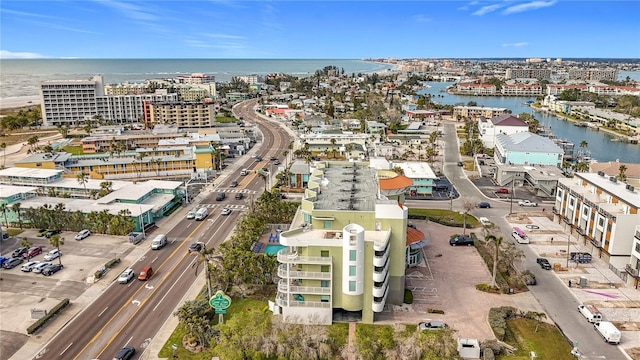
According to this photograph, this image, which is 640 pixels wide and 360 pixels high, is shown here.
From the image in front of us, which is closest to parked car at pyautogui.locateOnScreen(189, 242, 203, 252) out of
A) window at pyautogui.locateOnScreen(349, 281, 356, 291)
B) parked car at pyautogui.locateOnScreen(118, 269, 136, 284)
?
parked car at pyautogui.locateOnScreen(118, 269, 136, 284)

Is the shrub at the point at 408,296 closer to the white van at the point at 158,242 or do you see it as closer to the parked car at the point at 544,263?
the parked car at the point at 544,263

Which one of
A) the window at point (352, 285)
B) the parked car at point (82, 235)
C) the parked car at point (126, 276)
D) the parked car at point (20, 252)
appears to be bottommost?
the parked car at point (126, 276)

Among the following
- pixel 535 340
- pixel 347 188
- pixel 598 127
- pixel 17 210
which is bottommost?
pixel 535 340

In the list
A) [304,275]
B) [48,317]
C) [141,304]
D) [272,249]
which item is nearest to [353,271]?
[304,275]

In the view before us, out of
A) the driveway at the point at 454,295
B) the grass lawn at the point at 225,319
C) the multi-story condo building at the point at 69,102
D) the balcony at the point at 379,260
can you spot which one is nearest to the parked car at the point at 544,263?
the driveway at the point at 454,295

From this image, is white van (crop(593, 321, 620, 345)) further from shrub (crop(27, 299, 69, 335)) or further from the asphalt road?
shrub (crop(27, 299, 69, 335))

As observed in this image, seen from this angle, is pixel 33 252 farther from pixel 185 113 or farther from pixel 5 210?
pixel 185 113
